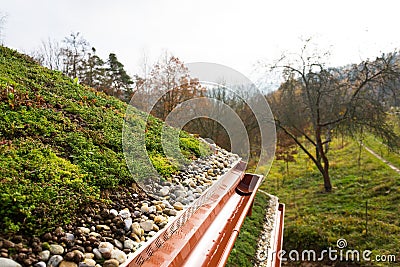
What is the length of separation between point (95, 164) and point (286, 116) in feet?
25.6

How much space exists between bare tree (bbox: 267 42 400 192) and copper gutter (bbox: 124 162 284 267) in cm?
626

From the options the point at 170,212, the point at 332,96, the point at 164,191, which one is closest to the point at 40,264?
the point at 170,212

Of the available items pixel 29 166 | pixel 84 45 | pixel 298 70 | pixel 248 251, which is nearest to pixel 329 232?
pixel 248 251

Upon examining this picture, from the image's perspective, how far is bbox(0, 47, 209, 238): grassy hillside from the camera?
153 cm

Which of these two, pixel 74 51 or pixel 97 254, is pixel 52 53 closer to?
pixel 74 51

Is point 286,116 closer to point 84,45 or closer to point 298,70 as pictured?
point 298,70

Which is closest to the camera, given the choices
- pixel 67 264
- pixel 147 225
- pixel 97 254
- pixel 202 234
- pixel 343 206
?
pixel 67 264

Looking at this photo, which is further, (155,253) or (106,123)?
(106,123)

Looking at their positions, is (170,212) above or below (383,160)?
below

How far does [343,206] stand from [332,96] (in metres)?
3.23

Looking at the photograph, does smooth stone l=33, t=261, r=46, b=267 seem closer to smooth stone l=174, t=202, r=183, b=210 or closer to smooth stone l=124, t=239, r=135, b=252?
smooth stone l=124, t=239, r=135, b=252

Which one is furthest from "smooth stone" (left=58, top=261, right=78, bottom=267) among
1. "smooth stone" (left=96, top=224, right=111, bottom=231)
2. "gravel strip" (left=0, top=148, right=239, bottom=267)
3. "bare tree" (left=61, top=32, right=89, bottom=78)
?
"bare tree" (left=61, top=32, right=89, bottom=78)

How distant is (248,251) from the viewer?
3.07 meters

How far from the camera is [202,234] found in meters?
1.95
